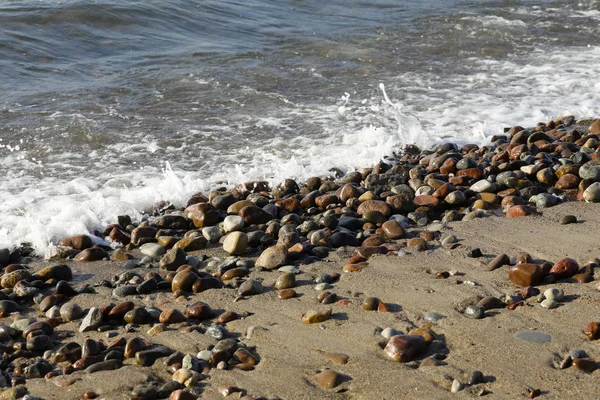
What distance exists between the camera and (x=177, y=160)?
633cm

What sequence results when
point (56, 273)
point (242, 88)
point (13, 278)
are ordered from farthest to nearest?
point (242, 88), point (56, 273), point (13, 278)

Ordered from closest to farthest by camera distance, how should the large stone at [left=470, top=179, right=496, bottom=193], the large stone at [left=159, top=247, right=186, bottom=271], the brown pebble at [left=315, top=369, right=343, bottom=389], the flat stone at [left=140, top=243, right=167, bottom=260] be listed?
the brown pebble at [left=315, top=369, right=343, bottom=389] → the large stone at [left=159, top=247, right=186, bottom=271] → the flat stone at [left=140, top=243, right=167, bottom=260] → the large stone at [left=470, top=179, right=496, bottom=193]

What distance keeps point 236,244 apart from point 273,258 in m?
0.33

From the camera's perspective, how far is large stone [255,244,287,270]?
416 centimetres

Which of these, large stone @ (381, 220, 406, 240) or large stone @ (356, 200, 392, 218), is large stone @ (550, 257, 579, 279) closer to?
large stone @ (381, 220, 406, 240)

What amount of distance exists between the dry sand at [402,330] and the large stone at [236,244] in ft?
1.21

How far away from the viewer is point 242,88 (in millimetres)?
8398

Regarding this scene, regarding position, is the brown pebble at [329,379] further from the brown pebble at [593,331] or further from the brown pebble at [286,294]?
the brown pebble at [593,331]

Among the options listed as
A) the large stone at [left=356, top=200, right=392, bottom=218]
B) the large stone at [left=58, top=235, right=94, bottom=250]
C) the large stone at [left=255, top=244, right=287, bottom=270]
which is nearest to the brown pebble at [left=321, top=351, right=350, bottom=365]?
the large stone at [left=255, top=244, right=287, bottom=270]

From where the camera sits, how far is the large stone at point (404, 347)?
304 centimetres

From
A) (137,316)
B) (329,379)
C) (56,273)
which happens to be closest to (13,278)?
(56,273)

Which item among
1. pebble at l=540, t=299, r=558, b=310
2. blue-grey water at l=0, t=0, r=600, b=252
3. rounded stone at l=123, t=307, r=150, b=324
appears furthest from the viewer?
blue-grey water at l=0, t=0, r=600, b=252

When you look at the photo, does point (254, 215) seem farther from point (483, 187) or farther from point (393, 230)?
point (483, 187)

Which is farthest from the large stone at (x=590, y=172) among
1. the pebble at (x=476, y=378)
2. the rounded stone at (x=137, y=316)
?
the rounded stone at (x=137, y=316)
